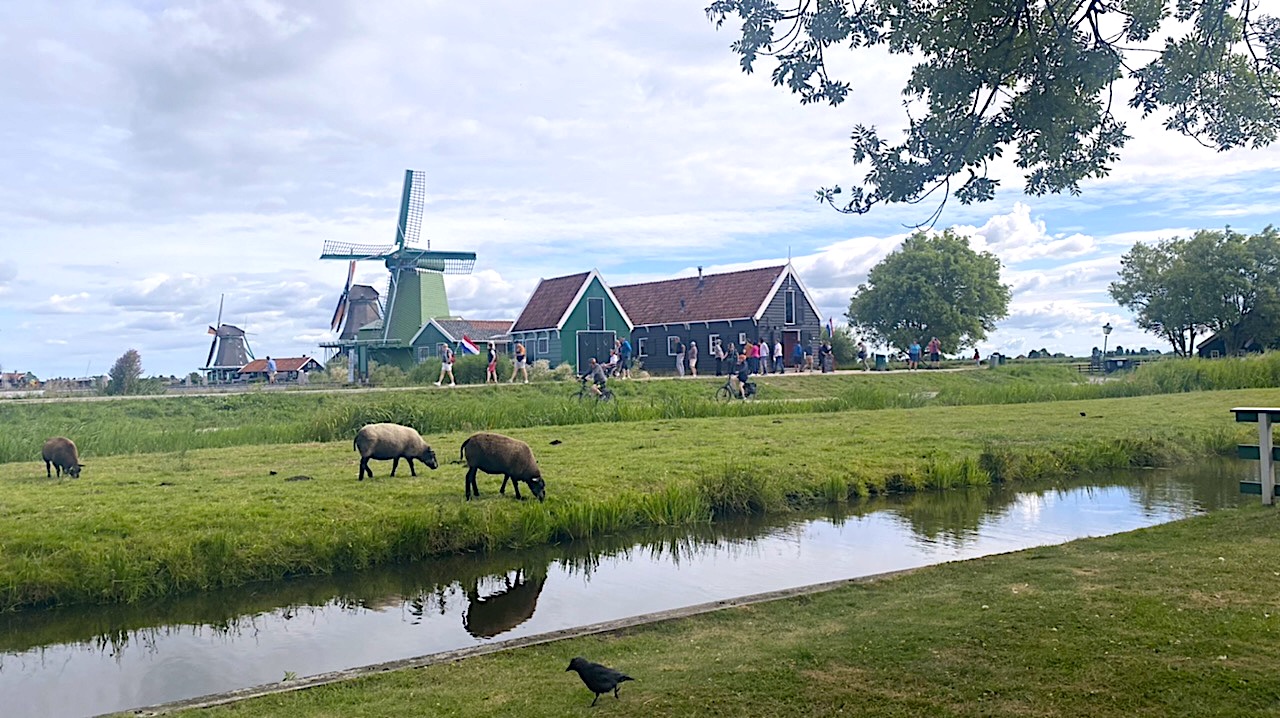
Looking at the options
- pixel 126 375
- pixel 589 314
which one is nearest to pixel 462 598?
pixel 126 375

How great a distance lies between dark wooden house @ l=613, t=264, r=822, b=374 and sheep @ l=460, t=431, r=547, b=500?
35767 mm

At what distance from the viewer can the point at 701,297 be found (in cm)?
5319

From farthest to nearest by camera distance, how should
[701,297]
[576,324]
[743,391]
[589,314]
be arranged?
[701,297]
[589,314]
[576,324]
[743,391]

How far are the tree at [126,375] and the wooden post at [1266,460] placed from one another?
3261 cm

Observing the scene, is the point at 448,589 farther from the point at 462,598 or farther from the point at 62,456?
the point at 62,456

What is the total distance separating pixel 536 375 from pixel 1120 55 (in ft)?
103

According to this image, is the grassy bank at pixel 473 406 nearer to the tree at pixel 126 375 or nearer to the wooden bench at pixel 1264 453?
the tree at pixel 126 375

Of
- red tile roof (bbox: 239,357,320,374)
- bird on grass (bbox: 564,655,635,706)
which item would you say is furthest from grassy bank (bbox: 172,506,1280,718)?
red tile roof (bbox: 239,357,320,374)

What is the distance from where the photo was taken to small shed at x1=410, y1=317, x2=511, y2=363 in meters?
55.3

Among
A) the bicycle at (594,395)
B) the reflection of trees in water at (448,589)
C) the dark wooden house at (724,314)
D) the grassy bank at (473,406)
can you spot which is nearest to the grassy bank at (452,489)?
the reflection of trees in water at (448,589)

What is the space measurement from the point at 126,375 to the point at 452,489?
25847mm

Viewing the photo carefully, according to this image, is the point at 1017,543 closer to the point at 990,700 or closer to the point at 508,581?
the point at 508,581

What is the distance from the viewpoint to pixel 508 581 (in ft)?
36.3

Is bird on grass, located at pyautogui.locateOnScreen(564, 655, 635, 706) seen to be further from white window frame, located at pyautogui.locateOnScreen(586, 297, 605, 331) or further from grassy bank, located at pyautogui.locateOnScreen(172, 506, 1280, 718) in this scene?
white window frame, located at pyautogui.locateOnScreen(586, 297, 605, 331)
